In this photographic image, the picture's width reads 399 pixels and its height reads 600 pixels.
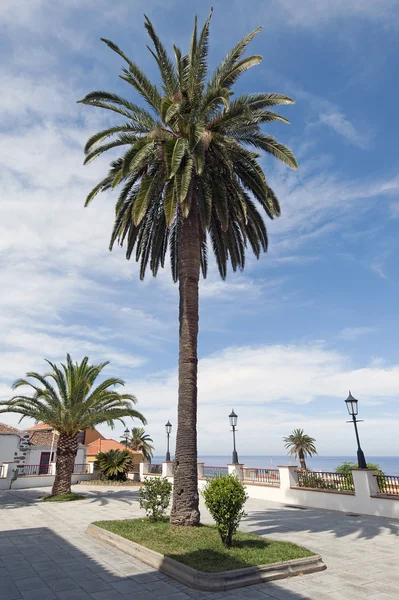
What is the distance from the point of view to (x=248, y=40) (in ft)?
40.4

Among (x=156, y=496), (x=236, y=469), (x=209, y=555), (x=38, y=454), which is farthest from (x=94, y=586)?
(x=38, y=454)

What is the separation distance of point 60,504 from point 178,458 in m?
11.1

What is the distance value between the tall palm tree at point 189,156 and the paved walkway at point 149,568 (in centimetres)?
295

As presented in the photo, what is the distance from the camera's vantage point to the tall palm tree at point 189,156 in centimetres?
1125

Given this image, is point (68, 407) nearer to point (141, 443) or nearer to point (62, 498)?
point (62, 498)

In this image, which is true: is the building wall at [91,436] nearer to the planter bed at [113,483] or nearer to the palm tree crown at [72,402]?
the planter bed at [113,483]

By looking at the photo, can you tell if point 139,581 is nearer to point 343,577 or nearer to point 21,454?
point 343,577

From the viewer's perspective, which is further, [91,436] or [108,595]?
[91,436]

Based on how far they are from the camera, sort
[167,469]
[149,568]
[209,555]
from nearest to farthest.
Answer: [149,568] < [209,555] < [167,469]

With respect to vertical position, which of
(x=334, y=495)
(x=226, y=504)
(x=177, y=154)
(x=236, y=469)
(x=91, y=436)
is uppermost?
(x=177, y=154)

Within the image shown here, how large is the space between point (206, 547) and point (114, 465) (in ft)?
72.9

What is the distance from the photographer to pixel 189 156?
11719 mm

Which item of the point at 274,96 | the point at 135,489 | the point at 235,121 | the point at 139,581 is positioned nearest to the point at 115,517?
the point at 139,581

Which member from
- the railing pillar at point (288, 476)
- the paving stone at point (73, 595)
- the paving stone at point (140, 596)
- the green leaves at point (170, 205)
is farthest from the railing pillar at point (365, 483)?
the green leaves at point (170, 205)
